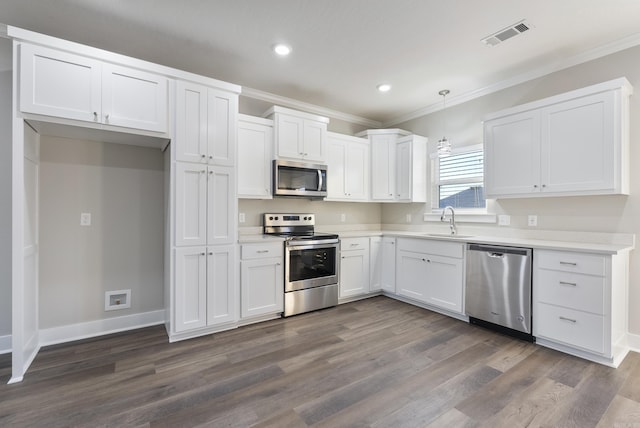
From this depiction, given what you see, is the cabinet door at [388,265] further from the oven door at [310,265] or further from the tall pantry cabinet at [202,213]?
the tall pantry cabinet at [202,213]

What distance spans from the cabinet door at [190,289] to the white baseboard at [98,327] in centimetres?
64

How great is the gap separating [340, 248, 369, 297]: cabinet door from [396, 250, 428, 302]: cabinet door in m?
0.43

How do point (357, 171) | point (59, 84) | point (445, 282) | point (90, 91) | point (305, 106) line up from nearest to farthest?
point (59, 84) → point (90, 91) → point (445, 282) → point (305, 106) → point (357, 171)

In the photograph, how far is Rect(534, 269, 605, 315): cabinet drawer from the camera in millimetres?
2377

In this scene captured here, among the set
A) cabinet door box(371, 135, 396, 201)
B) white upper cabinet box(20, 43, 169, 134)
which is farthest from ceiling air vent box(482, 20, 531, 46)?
white upper cabinet box(20, 43, 169, 134)

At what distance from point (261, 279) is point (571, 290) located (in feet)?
9.29

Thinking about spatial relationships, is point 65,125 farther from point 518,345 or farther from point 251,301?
point 518,345

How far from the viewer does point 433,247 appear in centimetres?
357

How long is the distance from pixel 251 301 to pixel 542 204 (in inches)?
127

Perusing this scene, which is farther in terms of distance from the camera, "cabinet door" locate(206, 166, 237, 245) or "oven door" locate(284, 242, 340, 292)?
"oven door" locate(284, 242, 340, 292)

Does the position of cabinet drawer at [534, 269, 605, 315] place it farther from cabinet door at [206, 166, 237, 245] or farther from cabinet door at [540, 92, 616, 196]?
cabinet door at [206, 166, 237, 245]

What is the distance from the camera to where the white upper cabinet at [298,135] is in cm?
360

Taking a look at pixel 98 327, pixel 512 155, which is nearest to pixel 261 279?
pixel 98 327

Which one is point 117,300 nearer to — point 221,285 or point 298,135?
point 221,285
